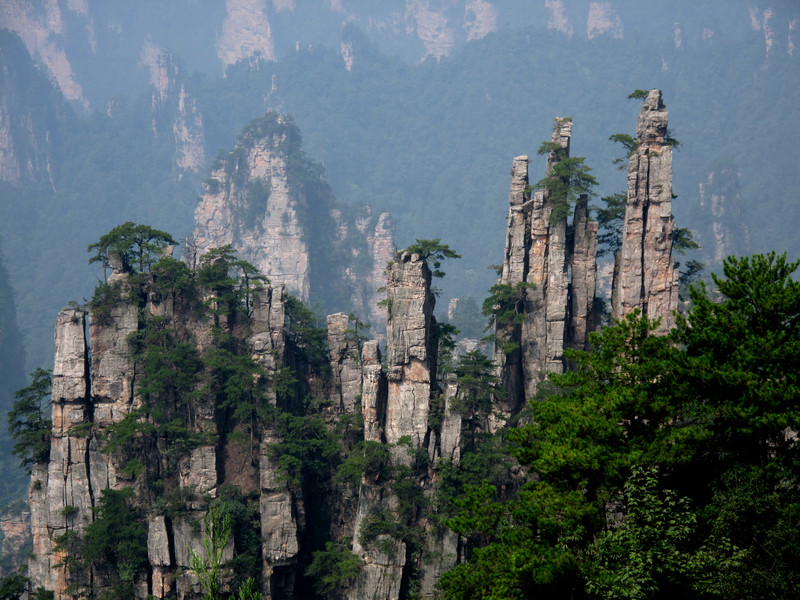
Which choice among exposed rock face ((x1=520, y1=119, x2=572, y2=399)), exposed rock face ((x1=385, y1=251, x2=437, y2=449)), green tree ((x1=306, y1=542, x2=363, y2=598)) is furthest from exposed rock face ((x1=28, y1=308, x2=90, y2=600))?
exposed rock face ((x1=520, y1=119, x2=572, y2=399))

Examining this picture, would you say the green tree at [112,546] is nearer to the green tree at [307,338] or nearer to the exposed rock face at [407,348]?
the green tree at [307,338]

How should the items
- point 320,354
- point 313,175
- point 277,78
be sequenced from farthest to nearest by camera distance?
point 277,78 → point 313,175 → point 320,354

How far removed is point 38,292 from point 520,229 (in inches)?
4106

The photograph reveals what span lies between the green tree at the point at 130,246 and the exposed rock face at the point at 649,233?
75.7 ft

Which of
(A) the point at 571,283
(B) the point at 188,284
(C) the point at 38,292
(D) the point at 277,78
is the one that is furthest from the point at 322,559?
(D) the point at 277,78

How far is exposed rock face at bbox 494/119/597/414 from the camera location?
42.1 metres

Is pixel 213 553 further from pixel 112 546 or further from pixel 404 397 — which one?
pixel 112 546

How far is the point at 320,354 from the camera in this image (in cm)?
4456

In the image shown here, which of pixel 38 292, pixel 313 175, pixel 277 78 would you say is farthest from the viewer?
pixel 277 78

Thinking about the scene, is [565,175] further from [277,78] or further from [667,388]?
[277,78]

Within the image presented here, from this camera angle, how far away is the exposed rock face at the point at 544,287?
42.1 meters

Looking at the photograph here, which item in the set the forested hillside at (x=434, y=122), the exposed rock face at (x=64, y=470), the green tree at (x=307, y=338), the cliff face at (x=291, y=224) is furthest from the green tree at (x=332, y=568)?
the forested hillside at (x=434, y=122)

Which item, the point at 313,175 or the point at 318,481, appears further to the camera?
the point at 313,175

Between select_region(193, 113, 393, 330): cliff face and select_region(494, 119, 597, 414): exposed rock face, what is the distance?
71256mm
